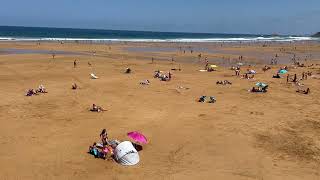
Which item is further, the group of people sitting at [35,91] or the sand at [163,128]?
the group of people sitting at [35,91]

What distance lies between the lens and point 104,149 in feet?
54.1

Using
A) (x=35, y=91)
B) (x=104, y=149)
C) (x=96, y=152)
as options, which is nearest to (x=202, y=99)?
(x=35, y=91)

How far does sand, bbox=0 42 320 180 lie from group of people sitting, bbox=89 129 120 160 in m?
0.28

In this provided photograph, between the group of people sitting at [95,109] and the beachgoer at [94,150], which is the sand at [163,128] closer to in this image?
the beachgoer at [94,150]

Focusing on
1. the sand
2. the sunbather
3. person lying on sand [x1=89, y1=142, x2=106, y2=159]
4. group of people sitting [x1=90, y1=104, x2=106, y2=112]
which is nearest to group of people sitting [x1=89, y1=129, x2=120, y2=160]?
person lying on sand [x1=89, y1=142, x2=106, y2=159]

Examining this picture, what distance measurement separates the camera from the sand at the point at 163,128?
1547 centimetres

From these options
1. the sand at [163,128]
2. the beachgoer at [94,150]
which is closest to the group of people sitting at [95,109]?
the sand at [163,128]

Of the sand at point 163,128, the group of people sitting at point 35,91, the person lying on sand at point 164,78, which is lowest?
the sand at point 163,128

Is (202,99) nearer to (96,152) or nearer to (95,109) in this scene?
(95,109)

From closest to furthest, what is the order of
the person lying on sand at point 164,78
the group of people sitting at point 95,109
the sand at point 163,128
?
the sand at point 163,128 → the group of people sitting at point 95,109 → the person lying on sand at point 164,78

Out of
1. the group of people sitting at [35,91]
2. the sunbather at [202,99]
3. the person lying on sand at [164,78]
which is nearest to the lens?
the sunbather at [202,99]

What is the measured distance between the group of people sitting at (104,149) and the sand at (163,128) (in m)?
0.28

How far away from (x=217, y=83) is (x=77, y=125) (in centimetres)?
1689

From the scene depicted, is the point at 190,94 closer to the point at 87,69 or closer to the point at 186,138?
the point at 186,138
